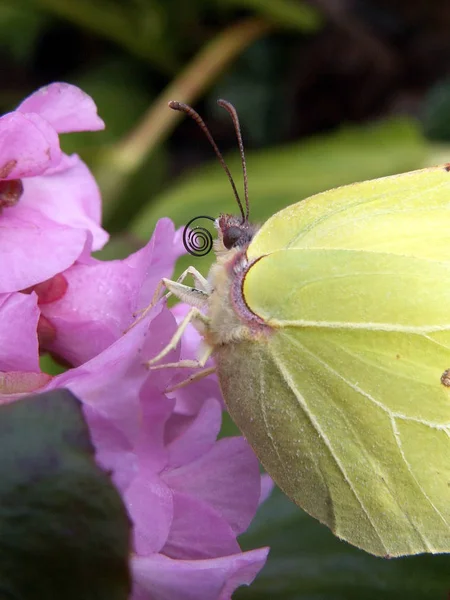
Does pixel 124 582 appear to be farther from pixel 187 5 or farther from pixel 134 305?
pixel 187 5

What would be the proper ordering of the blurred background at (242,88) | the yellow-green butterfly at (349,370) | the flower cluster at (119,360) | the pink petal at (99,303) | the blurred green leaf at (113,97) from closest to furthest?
the flower cluster at (119,360) → the pink petal at (99,303) → the yellow-green butterfly at (349,370) → the blurred background at (242,88) → the blurred green leaf at (113,97)

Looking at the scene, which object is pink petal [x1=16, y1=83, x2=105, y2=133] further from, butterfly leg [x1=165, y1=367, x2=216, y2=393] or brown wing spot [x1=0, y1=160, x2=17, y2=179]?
butterfly leg [x1=165, y1=367, x2=216, y2=393]

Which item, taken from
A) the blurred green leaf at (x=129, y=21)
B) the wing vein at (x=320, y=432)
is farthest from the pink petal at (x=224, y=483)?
the blurred green leaf at (x=129, y=21)

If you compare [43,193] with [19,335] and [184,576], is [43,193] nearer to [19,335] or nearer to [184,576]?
[19,335]

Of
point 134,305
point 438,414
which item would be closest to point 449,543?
point 438,414

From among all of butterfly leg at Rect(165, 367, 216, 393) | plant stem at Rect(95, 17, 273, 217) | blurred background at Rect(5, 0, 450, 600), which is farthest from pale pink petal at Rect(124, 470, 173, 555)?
plant stem at Rect(95, 17, 273, 217)

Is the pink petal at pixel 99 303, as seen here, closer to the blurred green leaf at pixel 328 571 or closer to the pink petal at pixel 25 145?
the pink petal at pixel 25 145
